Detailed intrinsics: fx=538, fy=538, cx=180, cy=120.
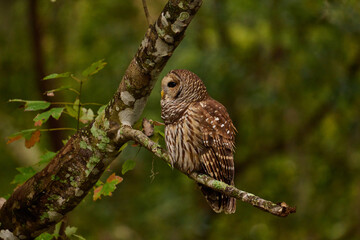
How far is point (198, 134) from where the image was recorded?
327cm

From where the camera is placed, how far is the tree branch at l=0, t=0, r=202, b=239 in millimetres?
2381

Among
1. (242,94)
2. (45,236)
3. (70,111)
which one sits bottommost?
(45,236)

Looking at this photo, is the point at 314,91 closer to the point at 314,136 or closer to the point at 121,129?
the point at 314,136

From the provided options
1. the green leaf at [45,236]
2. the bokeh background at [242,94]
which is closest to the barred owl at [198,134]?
the green leaf at [45,236]

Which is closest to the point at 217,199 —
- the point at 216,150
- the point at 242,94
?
the point at 216,150

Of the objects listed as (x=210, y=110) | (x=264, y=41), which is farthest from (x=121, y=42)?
(x=210, y=110)

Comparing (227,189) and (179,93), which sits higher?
(179,93)

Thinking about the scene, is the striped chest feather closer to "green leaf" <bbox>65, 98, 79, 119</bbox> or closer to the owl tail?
the owl tail

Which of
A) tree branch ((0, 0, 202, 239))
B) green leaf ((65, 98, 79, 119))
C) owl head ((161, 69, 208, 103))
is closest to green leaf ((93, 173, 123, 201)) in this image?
tree branch ((0, 0, 202, 239))

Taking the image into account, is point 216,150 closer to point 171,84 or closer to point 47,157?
point 171,84

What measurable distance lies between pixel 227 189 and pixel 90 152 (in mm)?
812

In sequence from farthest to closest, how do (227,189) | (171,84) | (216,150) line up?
1. (171,84)
2. (216,150)
3. (227,189)

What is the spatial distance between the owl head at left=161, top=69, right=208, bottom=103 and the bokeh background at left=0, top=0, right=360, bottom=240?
8.57ft

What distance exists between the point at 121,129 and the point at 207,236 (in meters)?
4.86
